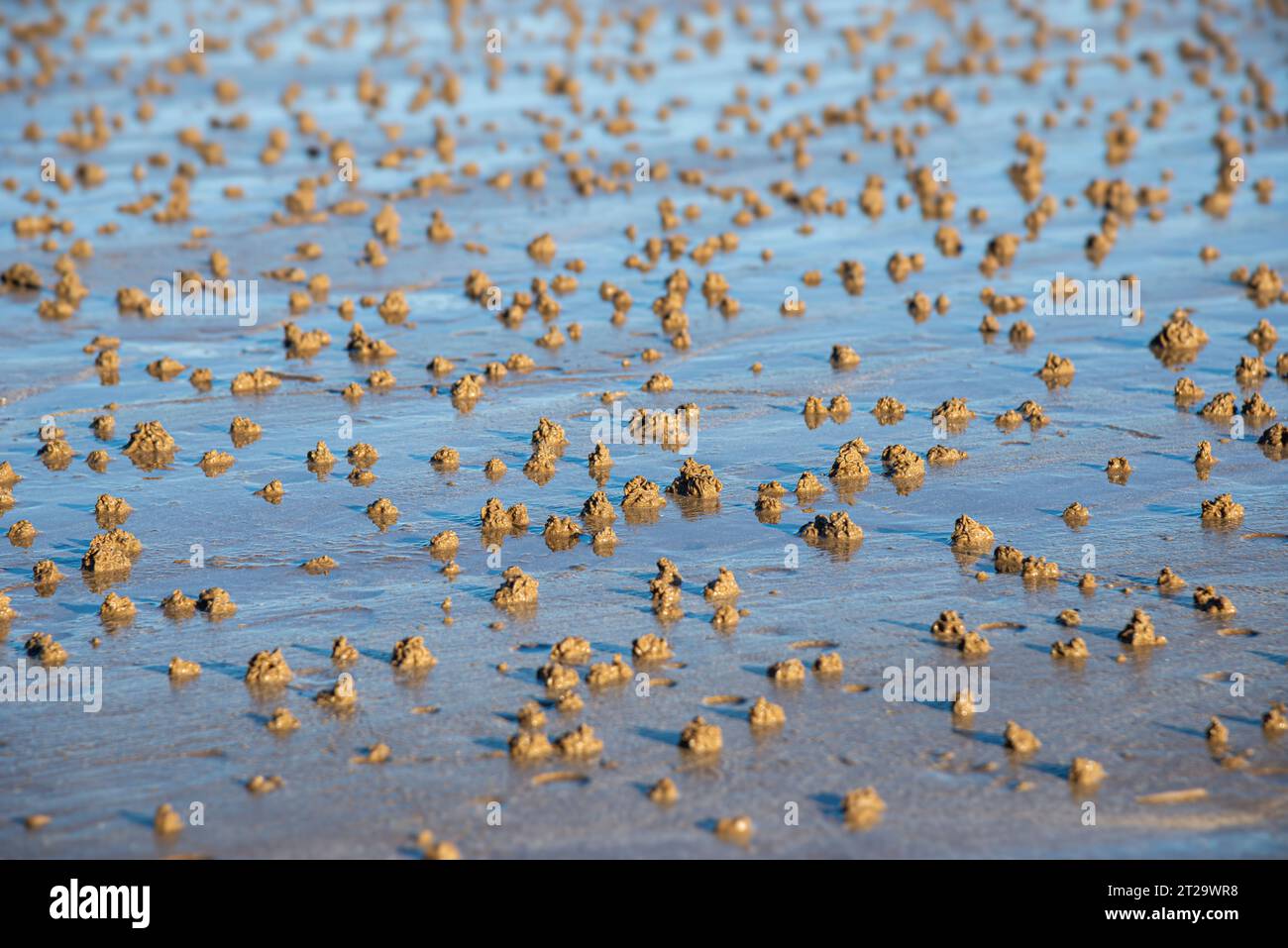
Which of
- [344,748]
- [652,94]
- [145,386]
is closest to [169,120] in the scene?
[652,94]

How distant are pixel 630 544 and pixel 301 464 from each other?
11.0 feet

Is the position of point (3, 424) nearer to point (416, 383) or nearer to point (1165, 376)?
point (416, 383)

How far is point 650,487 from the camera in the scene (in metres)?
A: 12.2

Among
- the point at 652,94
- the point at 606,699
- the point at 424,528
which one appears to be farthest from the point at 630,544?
the point at 652,94

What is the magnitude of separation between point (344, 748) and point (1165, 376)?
9238mm

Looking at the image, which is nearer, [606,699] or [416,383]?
[606,699]

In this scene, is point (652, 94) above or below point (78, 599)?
above

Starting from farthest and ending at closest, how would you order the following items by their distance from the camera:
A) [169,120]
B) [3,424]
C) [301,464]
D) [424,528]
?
[169,120] < [3,424] < [301,464] < [424,528]

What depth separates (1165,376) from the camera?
15055 mm

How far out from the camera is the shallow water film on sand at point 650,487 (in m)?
8.59

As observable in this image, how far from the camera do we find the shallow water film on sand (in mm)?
8586

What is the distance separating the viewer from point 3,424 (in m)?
14.6
